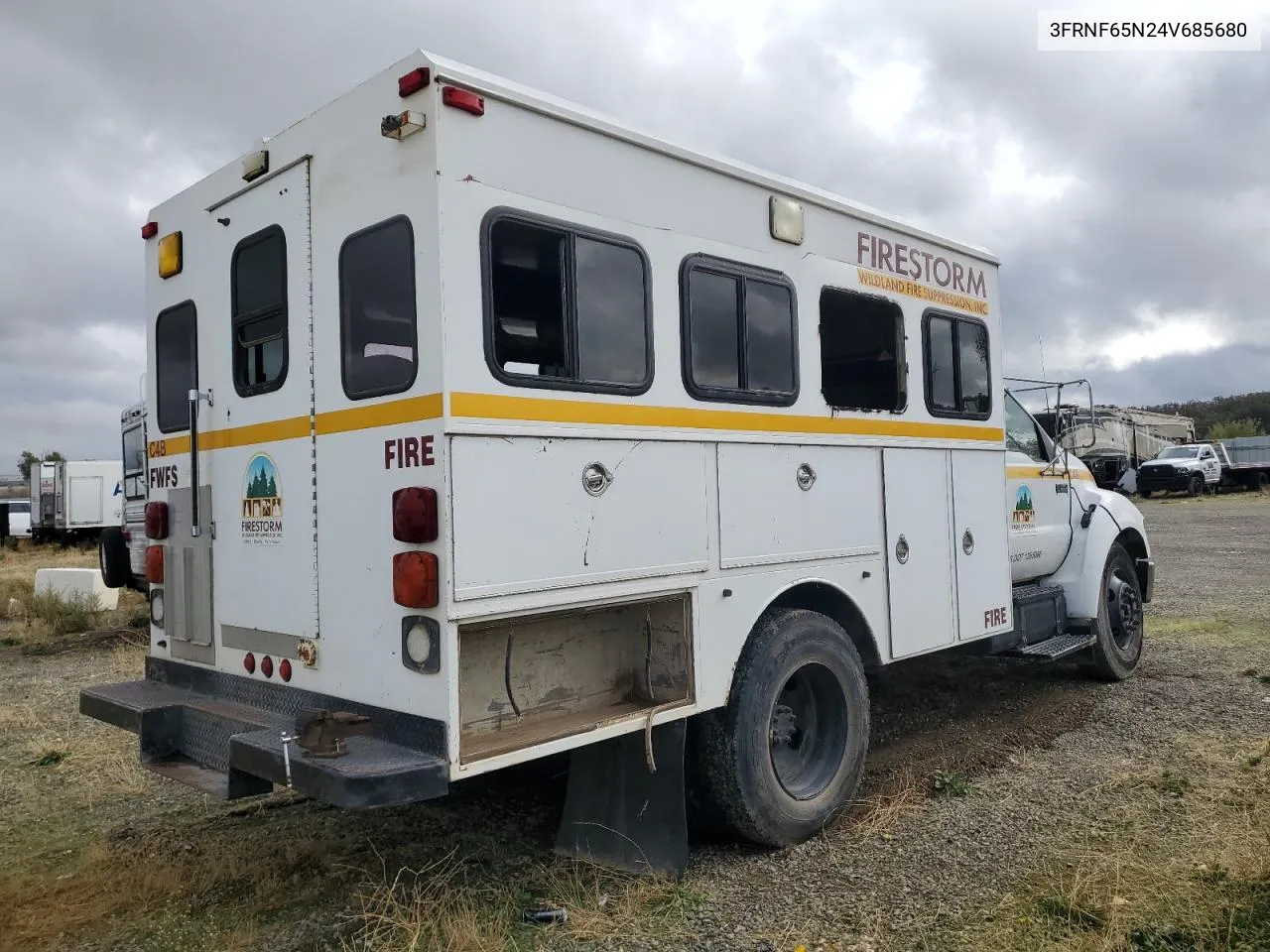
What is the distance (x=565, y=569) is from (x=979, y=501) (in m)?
3.31

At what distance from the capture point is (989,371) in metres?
6.38

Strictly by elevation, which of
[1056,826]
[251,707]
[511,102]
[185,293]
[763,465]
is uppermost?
[511,102]

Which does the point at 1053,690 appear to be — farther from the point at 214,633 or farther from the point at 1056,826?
the point at 214,633

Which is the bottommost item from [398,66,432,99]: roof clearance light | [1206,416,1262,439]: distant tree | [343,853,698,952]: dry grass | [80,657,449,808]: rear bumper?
[343,853,698,952]: dry grass

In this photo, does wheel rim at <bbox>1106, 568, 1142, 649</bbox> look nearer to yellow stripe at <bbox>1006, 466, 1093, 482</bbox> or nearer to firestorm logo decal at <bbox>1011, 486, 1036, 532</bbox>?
yellow stripe at <bbox>1006, 466, 1093, 482</bbox>

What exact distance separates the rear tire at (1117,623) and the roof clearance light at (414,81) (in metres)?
6.01

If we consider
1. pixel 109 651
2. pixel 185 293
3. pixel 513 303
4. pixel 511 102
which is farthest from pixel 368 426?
pixel 109 651

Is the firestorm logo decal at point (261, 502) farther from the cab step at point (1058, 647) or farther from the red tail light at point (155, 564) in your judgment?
the cab step at point (1058, 647)

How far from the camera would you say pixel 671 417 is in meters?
4.20

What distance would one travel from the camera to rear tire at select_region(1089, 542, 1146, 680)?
24.4 feet

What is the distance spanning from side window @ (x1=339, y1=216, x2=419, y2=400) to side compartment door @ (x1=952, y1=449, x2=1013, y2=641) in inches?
139

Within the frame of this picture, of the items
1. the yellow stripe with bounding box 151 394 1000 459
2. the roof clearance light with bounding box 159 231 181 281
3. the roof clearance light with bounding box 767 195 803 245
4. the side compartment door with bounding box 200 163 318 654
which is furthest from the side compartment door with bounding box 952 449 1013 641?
the roof clearance light with bounding box 159 231 181 281

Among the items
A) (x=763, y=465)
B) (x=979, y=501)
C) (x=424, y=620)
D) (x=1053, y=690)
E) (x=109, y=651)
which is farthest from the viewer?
(x=109, y=651)

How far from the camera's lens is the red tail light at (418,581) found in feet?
11.1
